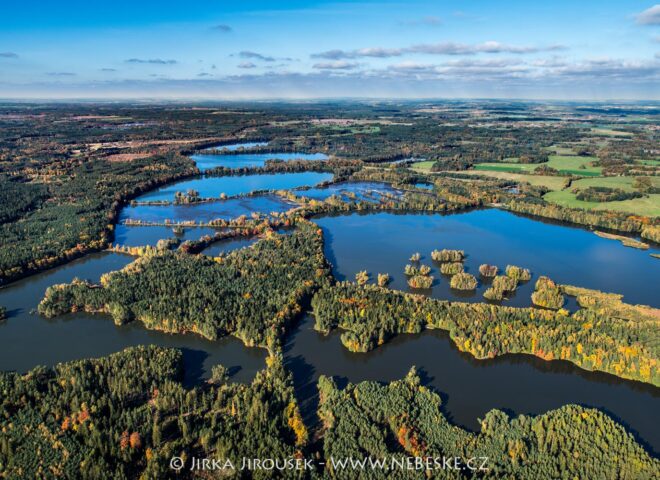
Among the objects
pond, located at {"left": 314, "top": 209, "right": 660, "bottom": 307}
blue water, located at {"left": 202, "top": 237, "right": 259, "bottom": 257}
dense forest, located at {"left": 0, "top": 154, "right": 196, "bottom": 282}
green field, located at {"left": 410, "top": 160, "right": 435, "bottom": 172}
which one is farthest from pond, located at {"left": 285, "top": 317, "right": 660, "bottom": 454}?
green field, located at {"left": 410, "top": 160, "right": 435, "bottom": 172}

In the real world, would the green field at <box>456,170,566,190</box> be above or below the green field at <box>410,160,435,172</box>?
below

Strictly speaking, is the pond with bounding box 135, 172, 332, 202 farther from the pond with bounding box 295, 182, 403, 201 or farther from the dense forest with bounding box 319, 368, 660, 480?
the dense forest with bounding box 319, 368, 660, 480

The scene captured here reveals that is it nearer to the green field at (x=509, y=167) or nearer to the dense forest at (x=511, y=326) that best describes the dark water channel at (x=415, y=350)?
the dense forest at (x=511, y=326)

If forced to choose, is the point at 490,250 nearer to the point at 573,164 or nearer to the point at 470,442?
the point at 470,442

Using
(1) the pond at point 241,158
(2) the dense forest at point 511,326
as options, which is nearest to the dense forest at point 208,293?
(2) the dense forest at point 511,326

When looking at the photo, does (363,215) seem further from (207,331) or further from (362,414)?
(362,414)

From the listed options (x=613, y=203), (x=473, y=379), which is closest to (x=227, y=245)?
(x=473, y=379)
